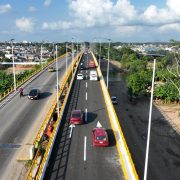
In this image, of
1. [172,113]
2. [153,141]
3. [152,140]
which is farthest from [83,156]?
[172,113]

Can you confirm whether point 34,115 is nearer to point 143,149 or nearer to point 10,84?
point 143,149

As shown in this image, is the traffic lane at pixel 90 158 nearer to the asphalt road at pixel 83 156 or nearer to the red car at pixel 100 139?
the asphalt road at pixel 83 156

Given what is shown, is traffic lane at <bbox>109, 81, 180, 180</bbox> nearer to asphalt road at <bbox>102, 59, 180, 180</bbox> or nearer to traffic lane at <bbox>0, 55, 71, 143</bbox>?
asphalt road at <bbox>102, 59, 180, 180</bbox>

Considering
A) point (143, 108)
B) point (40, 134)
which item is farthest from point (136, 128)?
point (40, 134)

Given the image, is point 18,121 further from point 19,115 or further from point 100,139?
point 100,139

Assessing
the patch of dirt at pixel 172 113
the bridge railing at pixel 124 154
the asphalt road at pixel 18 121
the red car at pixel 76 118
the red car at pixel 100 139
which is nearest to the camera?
the bridge railing at pixel 124 154

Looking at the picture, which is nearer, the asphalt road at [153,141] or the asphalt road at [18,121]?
the asphalt road at [18,121]

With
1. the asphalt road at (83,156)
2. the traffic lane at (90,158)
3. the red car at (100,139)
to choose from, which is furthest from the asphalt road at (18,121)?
the red car at (100,139)
